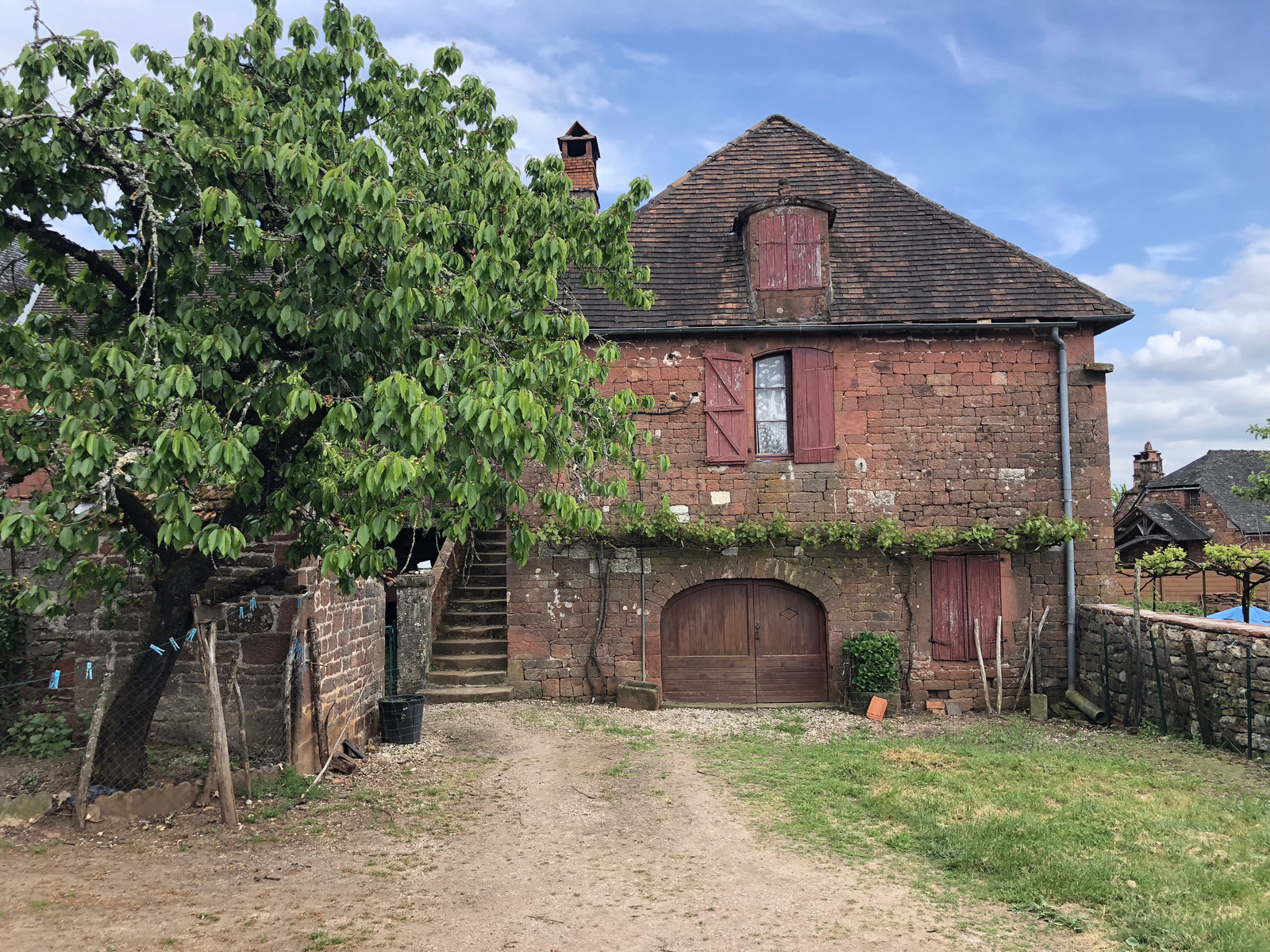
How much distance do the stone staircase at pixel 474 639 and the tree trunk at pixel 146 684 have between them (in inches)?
209

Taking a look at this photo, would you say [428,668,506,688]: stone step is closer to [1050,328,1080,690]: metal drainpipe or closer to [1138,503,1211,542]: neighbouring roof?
[1050,328,1080,690]: metal drainpipe

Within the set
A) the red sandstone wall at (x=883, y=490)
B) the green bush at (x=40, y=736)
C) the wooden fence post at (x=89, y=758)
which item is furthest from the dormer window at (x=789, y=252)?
the green bush at (x=40, y=736)

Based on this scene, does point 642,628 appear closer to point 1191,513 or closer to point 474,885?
point 474,885

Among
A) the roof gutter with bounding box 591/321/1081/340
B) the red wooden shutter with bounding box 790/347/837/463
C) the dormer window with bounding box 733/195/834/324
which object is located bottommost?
the red wooden shutter with bounding box 790/347/837/463

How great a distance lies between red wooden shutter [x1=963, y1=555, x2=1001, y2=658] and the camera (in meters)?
11.8

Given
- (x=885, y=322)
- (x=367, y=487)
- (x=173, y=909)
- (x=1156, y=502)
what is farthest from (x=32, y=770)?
(x=1156, y=502)

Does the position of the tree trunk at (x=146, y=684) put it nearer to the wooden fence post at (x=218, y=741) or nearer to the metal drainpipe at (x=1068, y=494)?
the wooden fence post at (x=218, y=741)

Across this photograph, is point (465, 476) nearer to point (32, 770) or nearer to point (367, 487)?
point (367, 487)

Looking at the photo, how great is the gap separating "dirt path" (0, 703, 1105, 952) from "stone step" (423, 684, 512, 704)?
4.02 m

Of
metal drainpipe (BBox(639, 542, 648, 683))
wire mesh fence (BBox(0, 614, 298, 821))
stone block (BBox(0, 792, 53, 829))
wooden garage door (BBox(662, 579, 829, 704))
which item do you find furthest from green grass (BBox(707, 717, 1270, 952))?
stone block (BBox(0, 792, 53, 829))

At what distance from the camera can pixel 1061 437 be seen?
11.9m

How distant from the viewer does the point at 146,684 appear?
21.2 ft

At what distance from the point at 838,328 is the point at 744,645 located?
4.71 metres

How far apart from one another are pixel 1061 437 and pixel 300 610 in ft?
33.2
